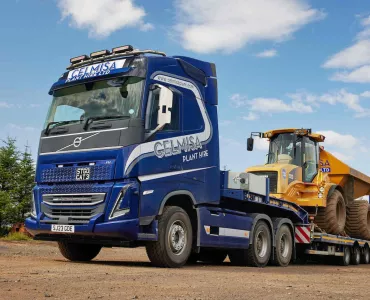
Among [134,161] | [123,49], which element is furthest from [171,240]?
[123,49]

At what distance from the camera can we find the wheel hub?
32.8ft

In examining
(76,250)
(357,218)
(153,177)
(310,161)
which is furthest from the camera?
(357,218)

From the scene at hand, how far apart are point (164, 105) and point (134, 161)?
3.79ft

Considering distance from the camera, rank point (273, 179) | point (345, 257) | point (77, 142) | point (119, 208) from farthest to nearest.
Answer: point (345, 257) < point (273, 179) < point (77, 142) < point (119, 208)

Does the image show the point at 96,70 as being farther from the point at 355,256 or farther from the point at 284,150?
the point at 355,256

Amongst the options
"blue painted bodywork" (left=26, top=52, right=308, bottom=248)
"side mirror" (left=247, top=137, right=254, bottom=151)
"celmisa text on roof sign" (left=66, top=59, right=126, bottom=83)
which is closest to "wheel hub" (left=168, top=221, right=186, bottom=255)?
"blue painted bodywork" (left=26, top=52, right=308, bottom=248)

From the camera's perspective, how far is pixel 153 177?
9594 mm

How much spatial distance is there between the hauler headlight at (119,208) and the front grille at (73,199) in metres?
0.30

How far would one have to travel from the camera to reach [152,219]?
9.55m

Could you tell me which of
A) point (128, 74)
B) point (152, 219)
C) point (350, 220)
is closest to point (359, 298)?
point (152, 219)

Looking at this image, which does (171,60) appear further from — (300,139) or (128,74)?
(300,139)

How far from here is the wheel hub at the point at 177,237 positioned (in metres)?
10.0

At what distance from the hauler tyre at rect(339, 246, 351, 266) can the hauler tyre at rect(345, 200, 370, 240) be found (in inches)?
22.3

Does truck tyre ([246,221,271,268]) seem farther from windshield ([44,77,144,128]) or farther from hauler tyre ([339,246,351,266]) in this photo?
windshield ([44,77,144,128])
